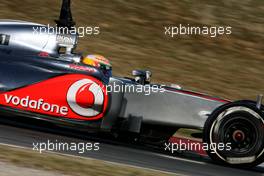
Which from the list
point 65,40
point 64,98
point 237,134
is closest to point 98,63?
point 65,40

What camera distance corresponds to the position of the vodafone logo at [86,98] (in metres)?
9.23

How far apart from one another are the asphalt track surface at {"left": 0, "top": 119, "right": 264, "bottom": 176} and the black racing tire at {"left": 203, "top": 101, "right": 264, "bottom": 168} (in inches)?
7.6

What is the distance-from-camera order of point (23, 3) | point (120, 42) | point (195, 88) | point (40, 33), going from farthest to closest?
1. point (23, 3)
2. point (120, 42)
3. point (195, 88)
4. point (40, 33)

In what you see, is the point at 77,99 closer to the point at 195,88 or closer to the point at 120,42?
the point at 195,88

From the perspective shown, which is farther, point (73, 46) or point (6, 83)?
point (73, 46)

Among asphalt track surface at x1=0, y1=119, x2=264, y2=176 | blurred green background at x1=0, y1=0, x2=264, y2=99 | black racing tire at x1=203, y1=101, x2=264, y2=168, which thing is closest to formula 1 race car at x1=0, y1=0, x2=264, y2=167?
black racing tire at x1=203, y1=101, x2=264, y2=168

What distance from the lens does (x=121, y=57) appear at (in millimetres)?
16312

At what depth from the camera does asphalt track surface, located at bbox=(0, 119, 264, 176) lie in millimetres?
8547

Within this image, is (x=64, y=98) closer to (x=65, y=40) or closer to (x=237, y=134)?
(x=65, y=40)

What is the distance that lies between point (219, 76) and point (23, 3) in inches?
246

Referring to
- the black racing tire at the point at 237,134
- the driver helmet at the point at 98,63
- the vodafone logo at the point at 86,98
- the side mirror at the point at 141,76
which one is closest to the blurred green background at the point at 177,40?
the side mirror at the point at 141,76

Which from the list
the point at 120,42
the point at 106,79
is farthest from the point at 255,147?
the point at 120,42

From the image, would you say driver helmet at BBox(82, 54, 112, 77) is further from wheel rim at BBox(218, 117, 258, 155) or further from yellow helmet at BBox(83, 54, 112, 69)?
wheel rim at BBox(218, 117, 258, 155)

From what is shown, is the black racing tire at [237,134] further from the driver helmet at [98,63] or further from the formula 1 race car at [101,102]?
the driver helmet at [98,63]
